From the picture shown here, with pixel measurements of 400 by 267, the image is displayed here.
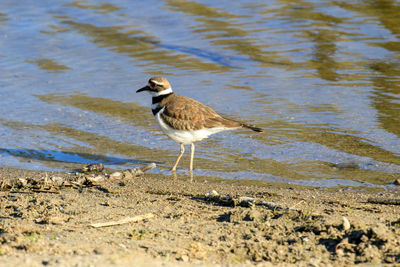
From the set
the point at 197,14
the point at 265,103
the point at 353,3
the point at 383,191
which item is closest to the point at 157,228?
the point at 383,191

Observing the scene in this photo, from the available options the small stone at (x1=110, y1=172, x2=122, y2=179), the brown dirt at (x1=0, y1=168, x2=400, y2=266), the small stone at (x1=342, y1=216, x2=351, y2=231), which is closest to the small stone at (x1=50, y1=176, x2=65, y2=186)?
the brown dirt at (x1=0, y1=168, x2=400, y2=266)

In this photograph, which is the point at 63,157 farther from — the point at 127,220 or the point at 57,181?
the point at 127,220

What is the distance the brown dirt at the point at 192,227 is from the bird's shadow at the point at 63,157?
1327mm

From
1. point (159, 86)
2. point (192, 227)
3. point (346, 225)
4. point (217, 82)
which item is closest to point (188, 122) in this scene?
point (159, 86)

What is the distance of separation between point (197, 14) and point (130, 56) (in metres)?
3.35

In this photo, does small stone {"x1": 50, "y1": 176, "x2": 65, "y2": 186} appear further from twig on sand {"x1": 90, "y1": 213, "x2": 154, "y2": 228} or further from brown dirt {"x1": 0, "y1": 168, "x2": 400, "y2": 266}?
twig on sand {"x1": 90, "y1": 213, "x2": 154, "y2": 228}

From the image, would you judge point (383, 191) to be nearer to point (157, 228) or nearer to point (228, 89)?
point (157, 228)

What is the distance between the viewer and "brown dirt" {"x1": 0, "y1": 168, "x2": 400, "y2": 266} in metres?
4.10

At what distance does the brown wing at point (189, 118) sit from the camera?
7.65m

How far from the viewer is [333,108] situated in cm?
956

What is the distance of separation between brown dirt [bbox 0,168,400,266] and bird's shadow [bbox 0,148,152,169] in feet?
4.35

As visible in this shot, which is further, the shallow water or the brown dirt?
the shallow water

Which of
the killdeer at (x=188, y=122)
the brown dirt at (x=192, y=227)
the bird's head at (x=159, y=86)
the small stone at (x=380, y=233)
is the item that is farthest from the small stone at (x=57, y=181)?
the small stone at (x=380, y=233)

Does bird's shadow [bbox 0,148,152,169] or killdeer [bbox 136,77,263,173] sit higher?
killdeer [bbox 136,77,263,173]
